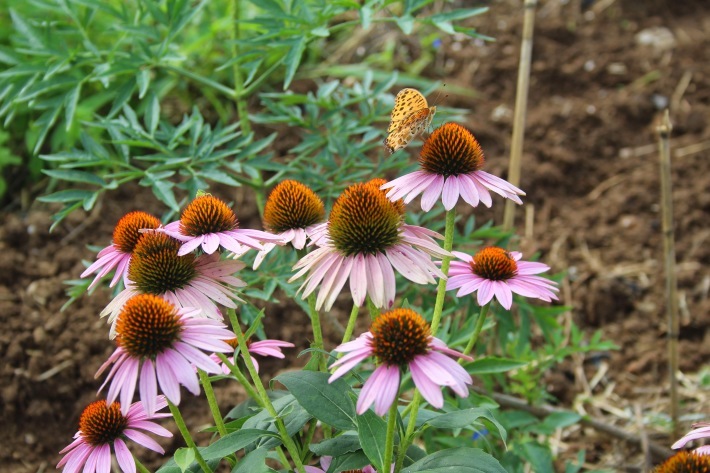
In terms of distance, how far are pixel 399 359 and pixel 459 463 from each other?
9.9 inches

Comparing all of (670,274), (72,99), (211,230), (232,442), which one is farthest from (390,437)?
(72,99)

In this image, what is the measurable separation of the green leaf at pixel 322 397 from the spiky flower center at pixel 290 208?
0.35 metres

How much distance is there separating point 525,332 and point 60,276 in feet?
6.57

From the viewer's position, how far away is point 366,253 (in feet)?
4.65

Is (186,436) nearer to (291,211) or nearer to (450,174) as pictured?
(291,211)

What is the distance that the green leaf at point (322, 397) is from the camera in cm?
140

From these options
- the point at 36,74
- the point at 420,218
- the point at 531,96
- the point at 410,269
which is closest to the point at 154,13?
the point at 36,74

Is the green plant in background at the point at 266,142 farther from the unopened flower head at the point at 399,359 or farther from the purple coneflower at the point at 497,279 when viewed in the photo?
the unopened flower head at the point at 399,359

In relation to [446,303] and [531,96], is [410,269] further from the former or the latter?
[531,96]

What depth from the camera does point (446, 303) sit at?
242cm

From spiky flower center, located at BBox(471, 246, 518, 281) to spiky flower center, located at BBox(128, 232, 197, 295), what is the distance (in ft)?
1.91

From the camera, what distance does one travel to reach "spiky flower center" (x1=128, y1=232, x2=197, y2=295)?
1.42 meters

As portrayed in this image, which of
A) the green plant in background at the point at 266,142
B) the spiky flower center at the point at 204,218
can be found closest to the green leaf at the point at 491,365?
the green plant in background at the point at 266,142

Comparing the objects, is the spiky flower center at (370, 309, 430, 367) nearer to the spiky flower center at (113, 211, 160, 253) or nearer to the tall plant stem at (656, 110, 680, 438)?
the spiky flower center at (113, 211, 160, 253)
